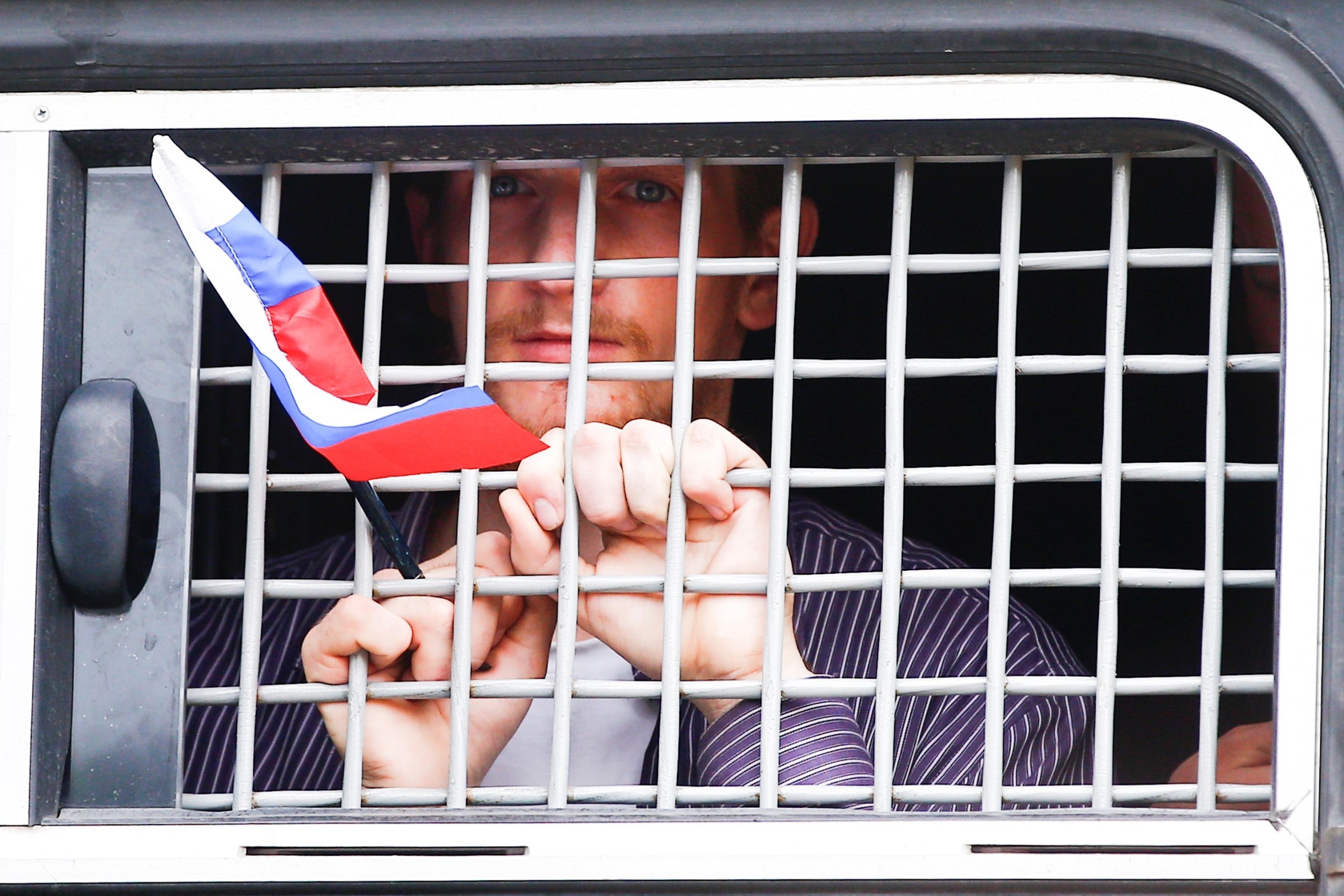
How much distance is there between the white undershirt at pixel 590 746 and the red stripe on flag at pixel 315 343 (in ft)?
2.02

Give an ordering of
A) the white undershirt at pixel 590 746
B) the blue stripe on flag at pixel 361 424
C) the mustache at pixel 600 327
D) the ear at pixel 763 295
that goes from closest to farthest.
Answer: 1. the blue stripe on flag at pixel 361 424
2. the mustache at pixel 600 327
3. the white undershirt at pixel 590 746
4. the ear at pixel 763 295

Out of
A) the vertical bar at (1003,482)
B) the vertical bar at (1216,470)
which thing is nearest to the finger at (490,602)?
the vertical bar at (1003,482)

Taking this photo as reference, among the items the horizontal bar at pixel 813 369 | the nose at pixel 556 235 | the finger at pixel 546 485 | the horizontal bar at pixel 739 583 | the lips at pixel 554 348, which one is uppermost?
the nose at pixel 556 235

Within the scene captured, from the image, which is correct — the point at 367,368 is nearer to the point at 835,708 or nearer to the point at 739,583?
the point at 739,583

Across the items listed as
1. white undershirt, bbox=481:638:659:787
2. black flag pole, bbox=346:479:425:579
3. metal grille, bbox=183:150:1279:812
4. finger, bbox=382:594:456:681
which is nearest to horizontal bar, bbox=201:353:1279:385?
metal grille, bbox=183:150:1279:812

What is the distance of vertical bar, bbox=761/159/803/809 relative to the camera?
963 mm

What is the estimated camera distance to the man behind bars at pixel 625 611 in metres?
1.00

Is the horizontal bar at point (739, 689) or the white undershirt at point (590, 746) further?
the white undershirt at point (590, 746)

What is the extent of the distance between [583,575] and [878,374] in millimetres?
325

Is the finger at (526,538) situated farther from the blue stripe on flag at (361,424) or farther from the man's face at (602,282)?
the man's face at (602,282)

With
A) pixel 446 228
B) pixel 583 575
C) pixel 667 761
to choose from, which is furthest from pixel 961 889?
pixel 446 228

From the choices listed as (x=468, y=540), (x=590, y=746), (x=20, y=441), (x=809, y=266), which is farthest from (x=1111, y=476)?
(x=20, y=441)

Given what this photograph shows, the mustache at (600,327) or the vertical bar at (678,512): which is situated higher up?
the mustache at (600,327)

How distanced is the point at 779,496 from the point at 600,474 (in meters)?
0.16
